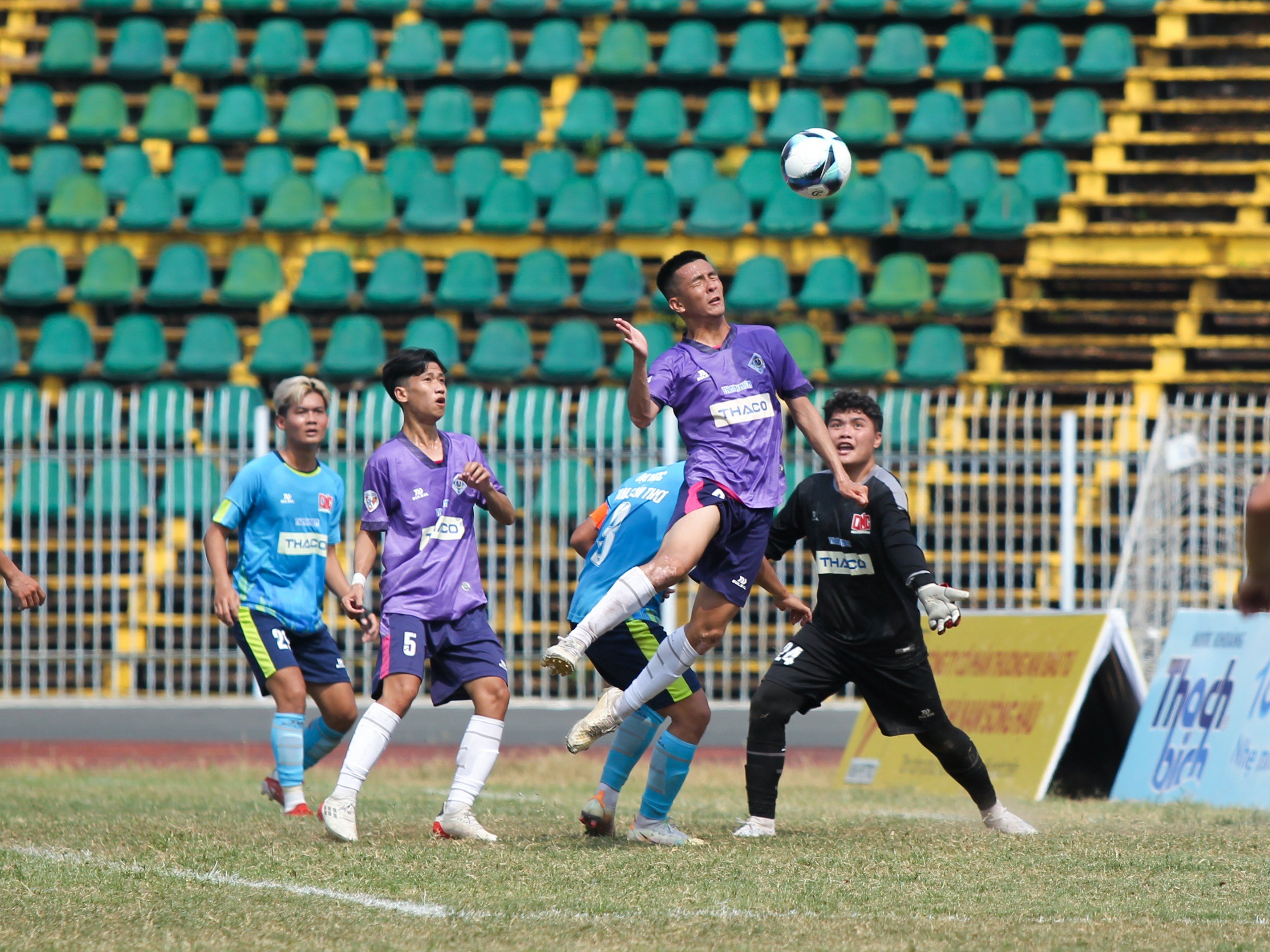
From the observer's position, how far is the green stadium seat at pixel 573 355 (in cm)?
1561

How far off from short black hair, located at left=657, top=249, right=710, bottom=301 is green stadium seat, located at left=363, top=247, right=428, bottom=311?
1016 centimetres

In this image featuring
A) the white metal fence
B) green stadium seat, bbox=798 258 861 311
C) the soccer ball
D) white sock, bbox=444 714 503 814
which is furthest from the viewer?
green stadium seat, bbox=798 258 861 311

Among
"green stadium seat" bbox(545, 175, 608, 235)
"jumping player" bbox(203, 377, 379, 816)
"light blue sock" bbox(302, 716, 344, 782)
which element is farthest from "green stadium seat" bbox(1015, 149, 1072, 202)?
"light blue sock" bbox(302, 716, 344, 782)

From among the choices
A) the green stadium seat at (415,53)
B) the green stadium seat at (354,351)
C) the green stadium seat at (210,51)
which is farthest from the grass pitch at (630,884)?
the green stadium seat at (210,51)

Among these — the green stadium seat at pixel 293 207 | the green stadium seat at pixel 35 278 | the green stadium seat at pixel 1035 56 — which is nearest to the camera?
the green stadium seat at pixel 35 278

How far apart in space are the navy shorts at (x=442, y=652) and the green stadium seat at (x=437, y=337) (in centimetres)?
930

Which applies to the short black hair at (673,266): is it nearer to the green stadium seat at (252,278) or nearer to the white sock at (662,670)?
the white sock at (662,670)

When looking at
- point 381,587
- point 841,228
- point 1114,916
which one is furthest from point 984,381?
point 1114,916

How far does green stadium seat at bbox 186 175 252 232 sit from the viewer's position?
1692 centimetres

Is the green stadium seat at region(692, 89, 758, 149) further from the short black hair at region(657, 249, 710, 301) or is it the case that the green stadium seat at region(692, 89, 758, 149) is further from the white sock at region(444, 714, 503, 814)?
the white sock at region(444, 714, 503, 814)

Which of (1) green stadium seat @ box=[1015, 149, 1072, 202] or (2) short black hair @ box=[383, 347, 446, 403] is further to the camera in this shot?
(1) green stadium seat @ box=[1015, 149, 1072, 202]

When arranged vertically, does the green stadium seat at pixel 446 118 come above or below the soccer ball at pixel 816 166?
above

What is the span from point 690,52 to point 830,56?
5.03 ft

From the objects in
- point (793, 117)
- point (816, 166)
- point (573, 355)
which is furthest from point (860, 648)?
point (793, 117)
